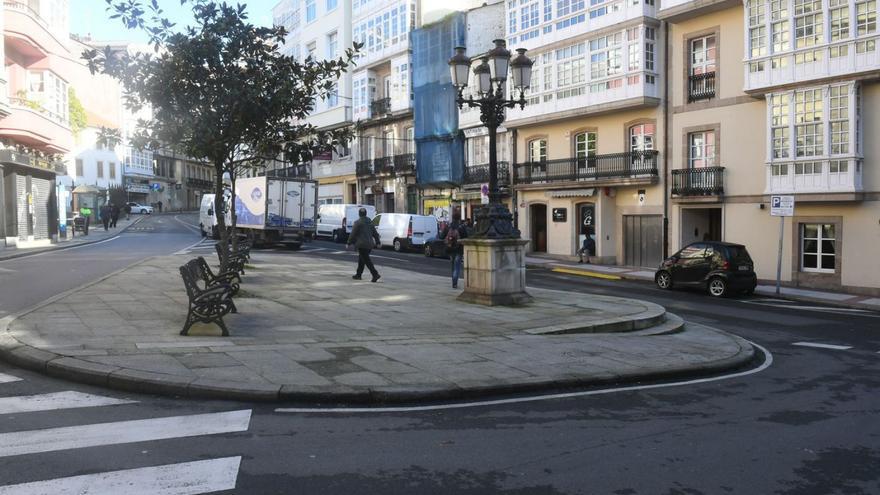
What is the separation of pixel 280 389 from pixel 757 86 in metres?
20.7

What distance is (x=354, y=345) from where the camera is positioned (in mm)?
8812

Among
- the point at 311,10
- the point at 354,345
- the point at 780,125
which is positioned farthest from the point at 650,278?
the point at 311,10

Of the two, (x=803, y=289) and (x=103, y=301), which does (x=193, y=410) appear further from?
(x=803, y=289)

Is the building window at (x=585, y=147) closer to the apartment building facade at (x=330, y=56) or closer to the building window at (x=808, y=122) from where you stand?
the building window at (x=808, y=122)

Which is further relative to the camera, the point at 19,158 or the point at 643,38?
the point at 19,158

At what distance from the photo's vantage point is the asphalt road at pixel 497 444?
14.2 ft

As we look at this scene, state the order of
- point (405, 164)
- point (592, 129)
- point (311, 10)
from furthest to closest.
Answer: point (311, 10), point (405, 164), point (592, 129)

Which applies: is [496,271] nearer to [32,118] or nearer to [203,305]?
[203,305]

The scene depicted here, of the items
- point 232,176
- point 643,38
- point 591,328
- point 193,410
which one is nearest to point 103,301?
point 232,176

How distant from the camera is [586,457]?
4898mm

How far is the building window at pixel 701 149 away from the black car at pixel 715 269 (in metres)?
6.15

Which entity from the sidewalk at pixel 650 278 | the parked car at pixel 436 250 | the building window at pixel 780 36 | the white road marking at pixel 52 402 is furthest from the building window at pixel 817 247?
the white road marking at pixel 52 402

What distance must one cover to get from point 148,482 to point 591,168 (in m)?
26.8

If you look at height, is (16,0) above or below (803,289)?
above
